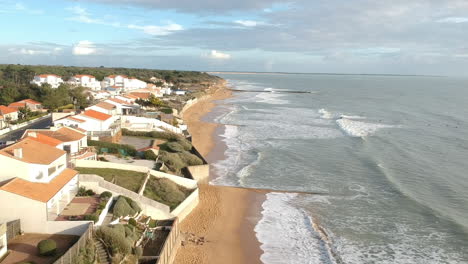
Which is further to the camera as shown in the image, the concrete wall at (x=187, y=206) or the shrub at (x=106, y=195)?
the concrete wall at (x=187, y=206)

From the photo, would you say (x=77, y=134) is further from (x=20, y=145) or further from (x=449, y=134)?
(x=449, y=134)

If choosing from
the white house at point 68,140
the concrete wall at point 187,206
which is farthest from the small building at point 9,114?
the concrete wall at point 187,206

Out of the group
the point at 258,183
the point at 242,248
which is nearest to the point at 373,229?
the point at 242,248

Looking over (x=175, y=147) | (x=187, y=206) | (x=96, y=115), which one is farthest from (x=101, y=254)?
(x=96, y=115)

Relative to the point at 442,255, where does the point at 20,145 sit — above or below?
above

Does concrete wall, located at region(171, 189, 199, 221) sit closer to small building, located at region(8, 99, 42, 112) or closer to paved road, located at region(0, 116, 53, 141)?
paved road, located at region(0, 116, 53, 141)

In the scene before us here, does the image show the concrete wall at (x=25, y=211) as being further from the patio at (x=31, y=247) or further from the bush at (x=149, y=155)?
the bush at (x=149, y=155)

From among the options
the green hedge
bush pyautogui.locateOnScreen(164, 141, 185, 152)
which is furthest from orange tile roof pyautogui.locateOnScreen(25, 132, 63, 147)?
bush pyautogui.locateOnScreen(164, 141, 185, 152)
